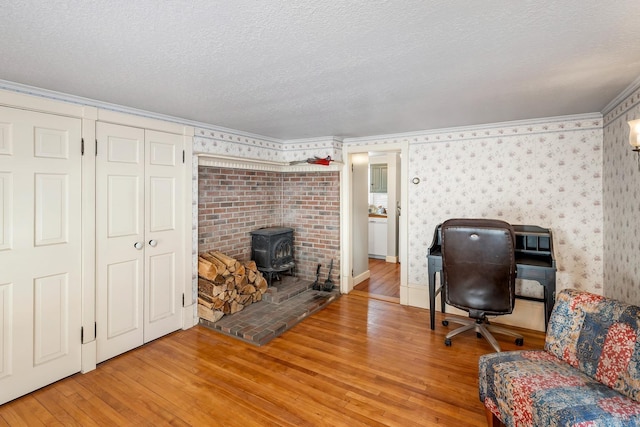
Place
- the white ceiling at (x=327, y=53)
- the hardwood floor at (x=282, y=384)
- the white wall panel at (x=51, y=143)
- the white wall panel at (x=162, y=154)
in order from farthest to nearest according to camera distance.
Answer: the white wall panel at (x=162, y=154) → the white wall panel at (x=51, y=143) → the hardwood floor at (x=282, y=384) → the white ceiling at (x=327, y=53)

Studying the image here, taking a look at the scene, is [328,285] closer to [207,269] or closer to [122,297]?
[207,269]

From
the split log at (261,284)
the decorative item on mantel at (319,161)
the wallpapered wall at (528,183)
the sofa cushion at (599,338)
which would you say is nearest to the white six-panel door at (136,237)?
the split log at (261,284)

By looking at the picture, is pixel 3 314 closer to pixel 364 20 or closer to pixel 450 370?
pixel 364 20

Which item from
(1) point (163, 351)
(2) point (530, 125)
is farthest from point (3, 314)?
(2) point (530, 125)

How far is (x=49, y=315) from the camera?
91.7 inches

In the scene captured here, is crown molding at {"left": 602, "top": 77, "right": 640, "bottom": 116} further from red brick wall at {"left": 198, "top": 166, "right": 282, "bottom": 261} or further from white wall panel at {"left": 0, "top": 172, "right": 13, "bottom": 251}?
white wall panel at {"left": 0, "top": 172, "right": 13, "bottom": 251}

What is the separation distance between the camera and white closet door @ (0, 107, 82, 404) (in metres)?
2.12

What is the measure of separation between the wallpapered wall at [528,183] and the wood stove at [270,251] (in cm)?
175

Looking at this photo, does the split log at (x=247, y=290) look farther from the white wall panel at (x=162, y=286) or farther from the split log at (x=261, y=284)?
the white wall panel at (x=162, y=286)

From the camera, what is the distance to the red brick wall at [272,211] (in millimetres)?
3705

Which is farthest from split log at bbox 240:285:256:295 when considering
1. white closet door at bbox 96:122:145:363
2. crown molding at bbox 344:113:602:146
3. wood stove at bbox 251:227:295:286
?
crown molding at bbox 344:113:602:146

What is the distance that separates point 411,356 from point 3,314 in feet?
9.84

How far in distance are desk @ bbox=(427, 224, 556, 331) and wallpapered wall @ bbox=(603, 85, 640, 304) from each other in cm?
45

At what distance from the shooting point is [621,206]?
99.5 inches
